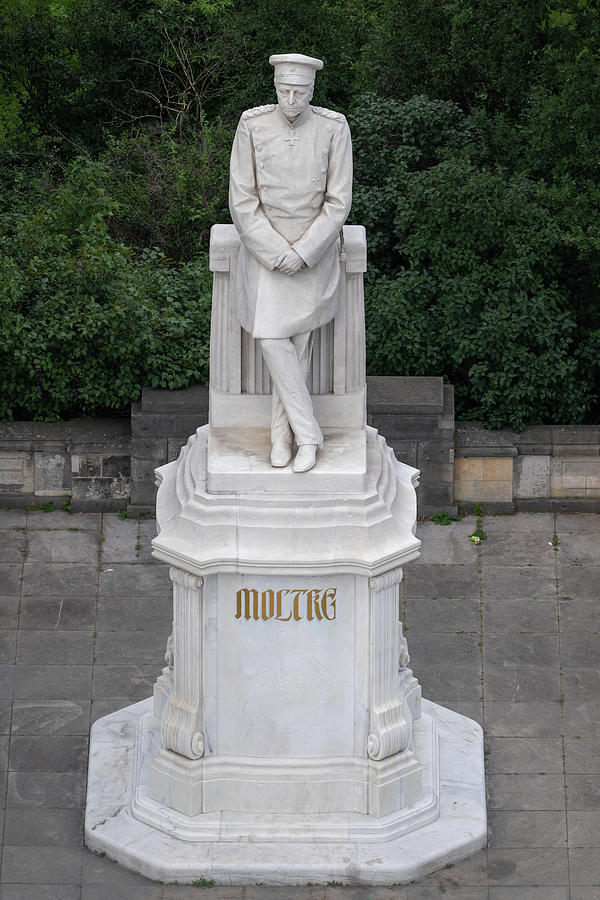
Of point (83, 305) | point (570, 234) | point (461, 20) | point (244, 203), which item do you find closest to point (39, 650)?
point (83, 305)

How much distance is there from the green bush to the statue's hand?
235 inches

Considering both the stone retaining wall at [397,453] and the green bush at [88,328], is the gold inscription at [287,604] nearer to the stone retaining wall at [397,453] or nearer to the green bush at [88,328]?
the stone retaining wall at [397,453]

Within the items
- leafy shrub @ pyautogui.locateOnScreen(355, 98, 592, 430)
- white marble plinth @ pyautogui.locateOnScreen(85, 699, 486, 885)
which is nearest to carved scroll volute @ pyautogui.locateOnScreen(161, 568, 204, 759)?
white marble plinth @ pyautogui.locateOnScreen(85, 699, 486, 885)

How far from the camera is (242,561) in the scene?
11.8 meters

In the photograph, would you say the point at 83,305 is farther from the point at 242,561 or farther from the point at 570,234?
the point at 242,561

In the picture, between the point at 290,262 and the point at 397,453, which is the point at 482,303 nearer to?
the point at 397,453

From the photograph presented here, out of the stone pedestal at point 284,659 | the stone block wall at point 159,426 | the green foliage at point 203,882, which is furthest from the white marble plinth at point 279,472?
the stone block wall at point 159,426

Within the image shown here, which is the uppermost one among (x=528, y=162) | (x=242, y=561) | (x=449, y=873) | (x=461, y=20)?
(x=461, y=20)

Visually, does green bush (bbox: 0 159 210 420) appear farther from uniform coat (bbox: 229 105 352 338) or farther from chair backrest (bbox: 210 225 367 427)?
uniform coat (bbox: 229 105 352 338)

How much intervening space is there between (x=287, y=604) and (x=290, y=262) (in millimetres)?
2296

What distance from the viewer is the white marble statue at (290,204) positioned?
1145 centimetres

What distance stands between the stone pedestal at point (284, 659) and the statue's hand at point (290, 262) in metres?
0.61

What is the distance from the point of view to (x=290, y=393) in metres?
12.0

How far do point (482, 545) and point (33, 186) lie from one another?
7465mm
